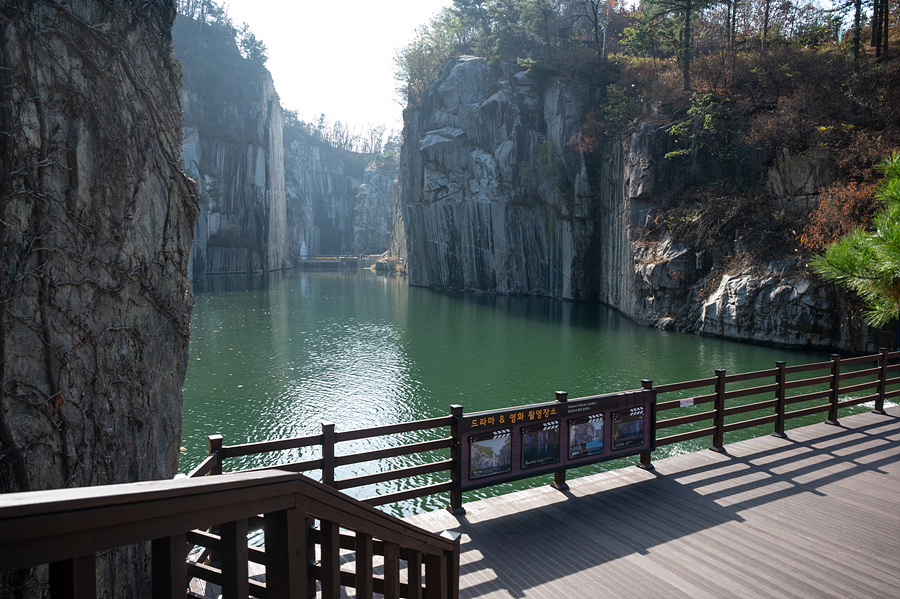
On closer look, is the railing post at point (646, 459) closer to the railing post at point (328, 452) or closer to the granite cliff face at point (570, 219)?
the railing post at point (328, 452)

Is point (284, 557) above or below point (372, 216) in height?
below

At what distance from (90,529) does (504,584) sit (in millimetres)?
4376

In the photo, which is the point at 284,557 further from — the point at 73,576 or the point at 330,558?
the point at 73,576

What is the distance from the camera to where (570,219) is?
137 ft

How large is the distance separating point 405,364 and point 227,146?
56.3 m

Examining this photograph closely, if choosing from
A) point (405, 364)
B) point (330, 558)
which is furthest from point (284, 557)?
point (405, 364)

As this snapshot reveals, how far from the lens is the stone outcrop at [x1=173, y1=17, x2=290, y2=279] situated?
65.6 meters

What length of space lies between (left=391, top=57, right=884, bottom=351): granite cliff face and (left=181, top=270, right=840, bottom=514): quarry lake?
1669mm

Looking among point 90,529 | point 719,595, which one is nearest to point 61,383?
point 90,529

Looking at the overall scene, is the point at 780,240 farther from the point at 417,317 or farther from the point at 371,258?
the point at 371,258

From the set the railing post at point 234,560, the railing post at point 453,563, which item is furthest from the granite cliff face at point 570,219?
the railing post at point 234,560

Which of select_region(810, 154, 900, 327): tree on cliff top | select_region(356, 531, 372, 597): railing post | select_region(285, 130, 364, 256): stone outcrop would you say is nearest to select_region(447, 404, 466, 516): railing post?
select_region(356, 531, 372, 597): railing post

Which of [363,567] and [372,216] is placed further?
[372,216]

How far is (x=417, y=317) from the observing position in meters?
35.2
